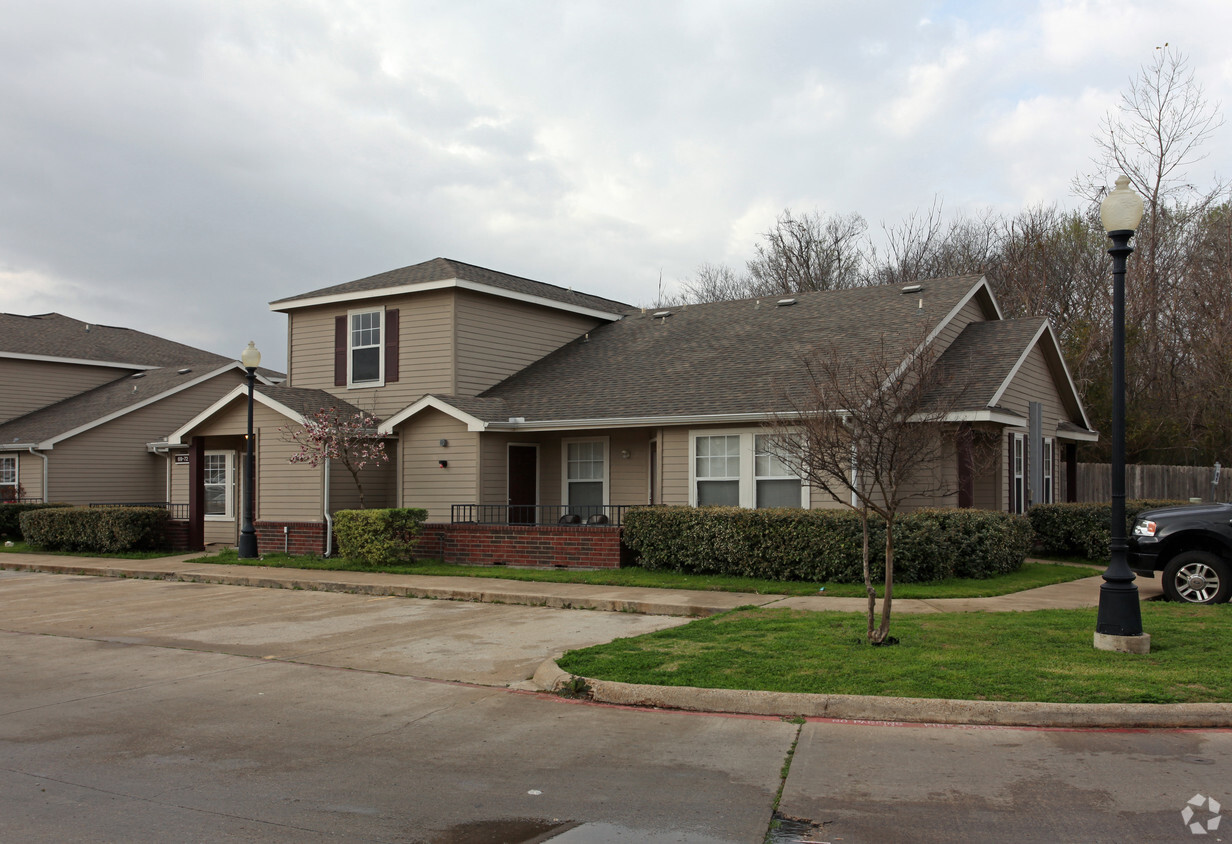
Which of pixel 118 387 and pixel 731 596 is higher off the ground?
pixel 118 387

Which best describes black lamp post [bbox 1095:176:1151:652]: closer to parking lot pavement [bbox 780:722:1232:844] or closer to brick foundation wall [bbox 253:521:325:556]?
parking lot pavement [bbox 780:722:1232:844]

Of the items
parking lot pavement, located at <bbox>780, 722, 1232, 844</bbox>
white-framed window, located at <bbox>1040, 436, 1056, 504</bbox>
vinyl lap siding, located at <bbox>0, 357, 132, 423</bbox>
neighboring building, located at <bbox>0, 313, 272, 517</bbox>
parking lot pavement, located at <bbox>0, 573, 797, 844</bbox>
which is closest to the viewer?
parking lot pavement, located at <bbox>780, 722, 1232, 844</bbox>

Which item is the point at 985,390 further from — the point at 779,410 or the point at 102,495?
the point at 102,495

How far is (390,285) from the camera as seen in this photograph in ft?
71.6

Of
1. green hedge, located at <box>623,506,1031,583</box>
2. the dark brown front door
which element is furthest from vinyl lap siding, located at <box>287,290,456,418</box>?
green hedge, located at <box>623,506,1031,583</box>

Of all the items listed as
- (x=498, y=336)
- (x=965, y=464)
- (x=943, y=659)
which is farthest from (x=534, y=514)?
(x=943, y=659)

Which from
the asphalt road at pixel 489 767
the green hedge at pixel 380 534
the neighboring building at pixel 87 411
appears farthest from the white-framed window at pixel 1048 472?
the neighboring building at pixel 87 411

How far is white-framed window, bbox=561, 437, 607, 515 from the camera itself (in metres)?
20.0

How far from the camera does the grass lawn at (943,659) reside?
7521 millimetres

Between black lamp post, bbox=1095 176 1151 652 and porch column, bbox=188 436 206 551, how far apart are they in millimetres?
19101

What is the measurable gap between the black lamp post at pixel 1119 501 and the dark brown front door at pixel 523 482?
12.5 metres

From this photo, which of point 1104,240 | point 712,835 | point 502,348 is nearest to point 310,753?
point 712,835

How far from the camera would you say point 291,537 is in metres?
→ 19.8

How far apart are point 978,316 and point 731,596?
10991mm
